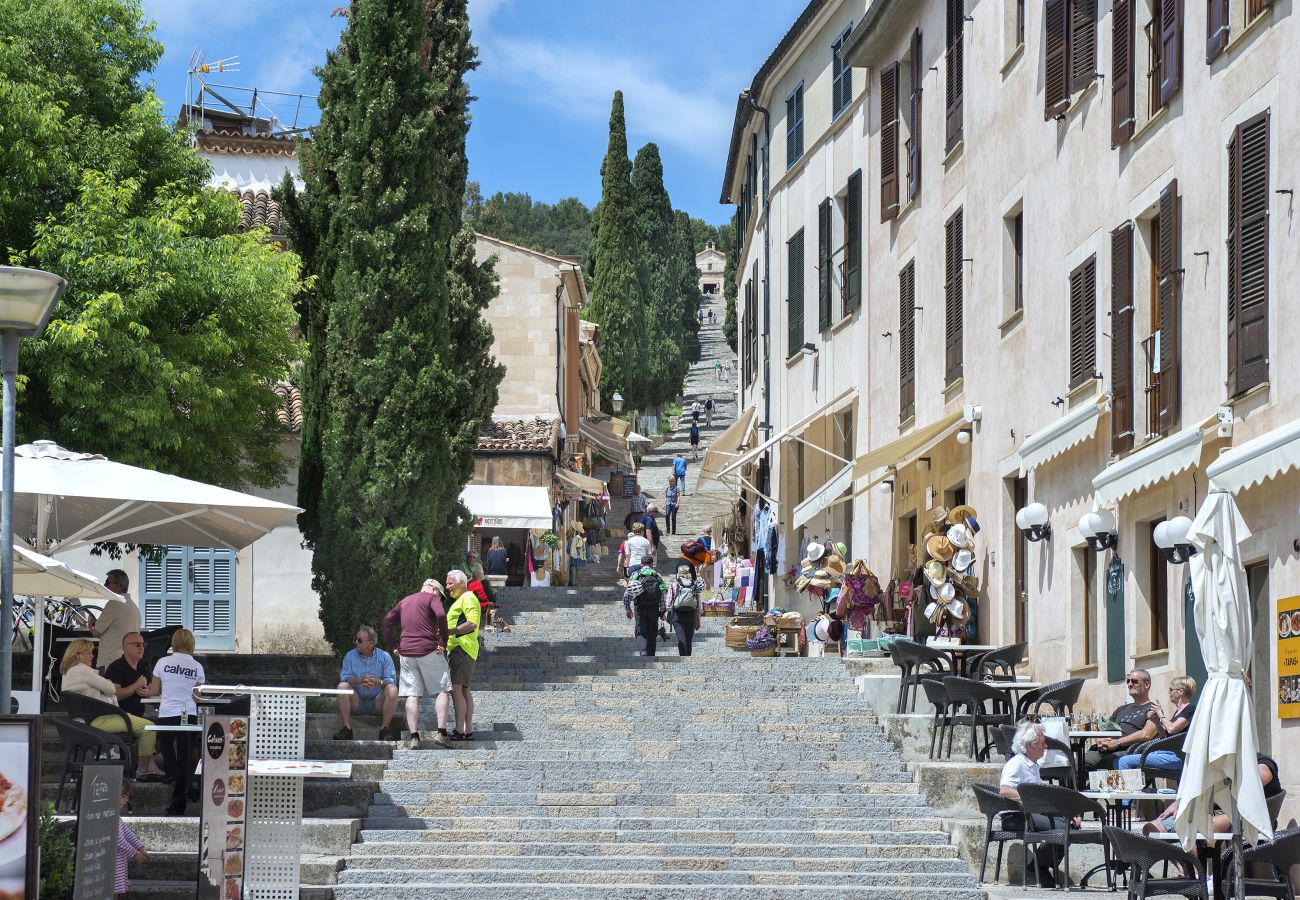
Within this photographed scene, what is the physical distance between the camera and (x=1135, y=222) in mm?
17797

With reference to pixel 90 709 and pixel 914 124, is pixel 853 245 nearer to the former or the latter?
pixel 914 124

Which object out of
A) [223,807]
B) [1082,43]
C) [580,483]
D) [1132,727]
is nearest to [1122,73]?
[1082,43]

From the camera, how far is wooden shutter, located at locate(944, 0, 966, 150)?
2442cm

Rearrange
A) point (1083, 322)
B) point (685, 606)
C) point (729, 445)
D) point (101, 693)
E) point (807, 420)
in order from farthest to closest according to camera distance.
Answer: point (729, 445)
point (807, 420)
point (685, 606)
point (1083, 322)
point (101, 693)

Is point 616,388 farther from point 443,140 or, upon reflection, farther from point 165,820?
point 165,820

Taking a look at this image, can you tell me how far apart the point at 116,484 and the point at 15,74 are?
803cm

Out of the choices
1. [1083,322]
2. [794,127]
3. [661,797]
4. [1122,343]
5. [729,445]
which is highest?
[794,127]

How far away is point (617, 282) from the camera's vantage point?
2965 inches

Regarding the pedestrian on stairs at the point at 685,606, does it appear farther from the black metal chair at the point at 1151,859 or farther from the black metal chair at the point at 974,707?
the black metal chair at the point at 1151,859

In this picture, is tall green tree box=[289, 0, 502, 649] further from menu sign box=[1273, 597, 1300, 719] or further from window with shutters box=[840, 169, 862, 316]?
menu sign box=[1273, 597, 1300, 719]

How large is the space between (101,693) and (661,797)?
4.89 m

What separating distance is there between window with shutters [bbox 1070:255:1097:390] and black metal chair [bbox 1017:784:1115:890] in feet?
19.5

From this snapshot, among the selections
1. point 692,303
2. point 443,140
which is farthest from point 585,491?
point 692,303

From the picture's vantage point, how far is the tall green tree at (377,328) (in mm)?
22531
